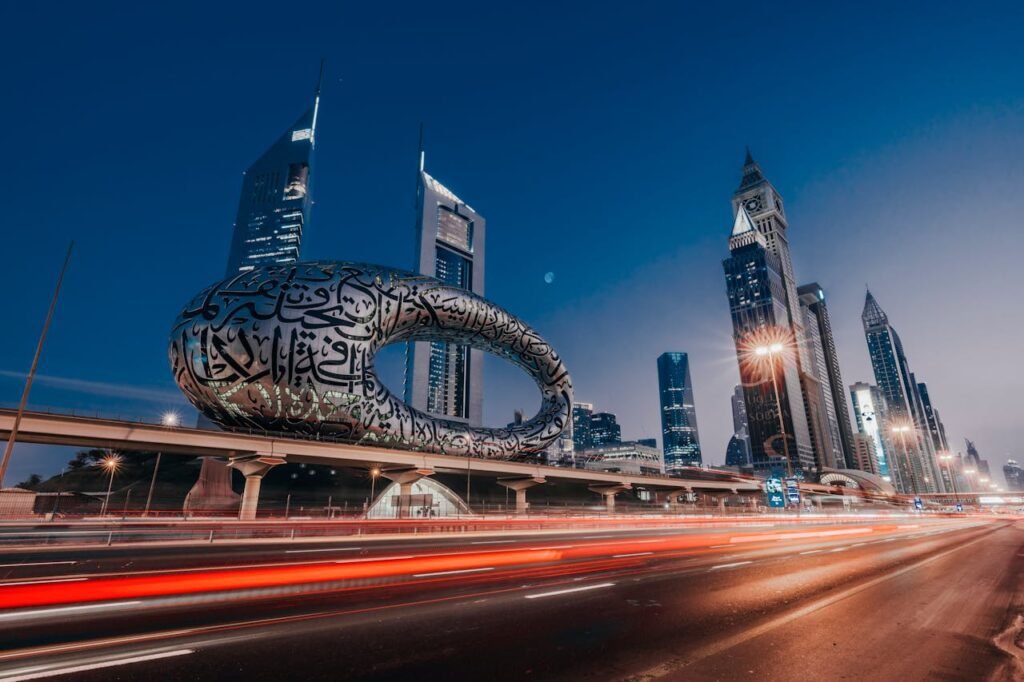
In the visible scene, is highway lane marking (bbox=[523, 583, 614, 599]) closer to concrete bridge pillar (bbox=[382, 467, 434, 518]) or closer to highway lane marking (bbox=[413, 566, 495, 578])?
highway lane marking (bbox=[413, 566, 495, 578])

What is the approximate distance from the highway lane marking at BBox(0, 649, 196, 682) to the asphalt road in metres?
0.02

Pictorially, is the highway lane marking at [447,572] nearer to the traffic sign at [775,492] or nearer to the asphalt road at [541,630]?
the asphalt road at [541,630]

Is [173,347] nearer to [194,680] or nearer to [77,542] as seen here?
[77,542]

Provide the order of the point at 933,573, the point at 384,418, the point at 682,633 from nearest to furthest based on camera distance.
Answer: the point at 682,633, the point at 933,573, the point at 384,418

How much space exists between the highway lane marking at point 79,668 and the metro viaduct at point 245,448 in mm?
32049

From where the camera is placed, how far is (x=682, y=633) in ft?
20.6

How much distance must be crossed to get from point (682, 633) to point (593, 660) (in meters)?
1.80

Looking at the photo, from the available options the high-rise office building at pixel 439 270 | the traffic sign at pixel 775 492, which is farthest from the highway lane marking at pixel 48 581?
the high-rise office building at pixel 439 270

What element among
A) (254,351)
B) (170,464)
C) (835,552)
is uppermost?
(254,351)

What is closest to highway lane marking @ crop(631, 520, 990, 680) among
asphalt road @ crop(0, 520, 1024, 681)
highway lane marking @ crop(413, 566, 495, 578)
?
asphalt road @ crop(0, 520, 1024, 681)

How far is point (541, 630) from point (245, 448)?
114 feet

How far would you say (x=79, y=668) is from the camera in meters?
4.73

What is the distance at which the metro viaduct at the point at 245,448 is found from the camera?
1169 inches

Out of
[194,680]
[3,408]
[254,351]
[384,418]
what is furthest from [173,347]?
[194,680]
